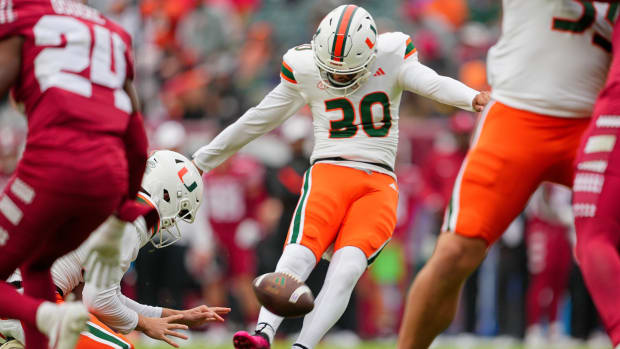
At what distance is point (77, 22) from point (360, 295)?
777 cm

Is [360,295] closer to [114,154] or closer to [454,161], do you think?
[454,161]

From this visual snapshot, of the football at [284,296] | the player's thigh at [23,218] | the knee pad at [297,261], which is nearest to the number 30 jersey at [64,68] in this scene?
the player's thigh at [23,218]

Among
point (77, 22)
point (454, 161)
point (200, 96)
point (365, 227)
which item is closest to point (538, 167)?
point (365, 227)

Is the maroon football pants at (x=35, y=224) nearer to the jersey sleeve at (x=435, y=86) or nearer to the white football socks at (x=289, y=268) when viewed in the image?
the white football socks at (x=289, y=268)

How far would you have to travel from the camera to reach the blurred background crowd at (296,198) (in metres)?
11.1

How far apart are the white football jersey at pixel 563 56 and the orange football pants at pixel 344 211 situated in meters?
1.51

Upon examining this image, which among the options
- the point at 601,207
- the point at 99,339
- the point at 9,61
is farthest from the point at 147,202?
the point at 601,207

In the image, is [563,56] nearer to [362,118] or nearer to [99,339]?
[362,118]

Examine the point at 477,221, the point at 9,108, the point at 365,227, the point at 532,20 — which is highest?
the point at 532,20

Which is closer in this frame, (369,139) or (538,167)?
(538,167)

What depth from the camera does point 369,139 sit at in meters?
6.00

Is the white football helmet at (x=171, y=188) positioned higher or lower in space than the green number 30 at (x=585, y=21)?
lower

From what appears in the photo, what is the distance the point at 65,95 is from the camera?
4.18 metres

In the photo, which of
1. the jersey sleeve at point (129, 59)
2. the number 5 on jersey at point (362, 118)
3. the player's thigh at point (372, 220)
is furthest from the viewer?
the number 5 on jersey at point (362, 118)
